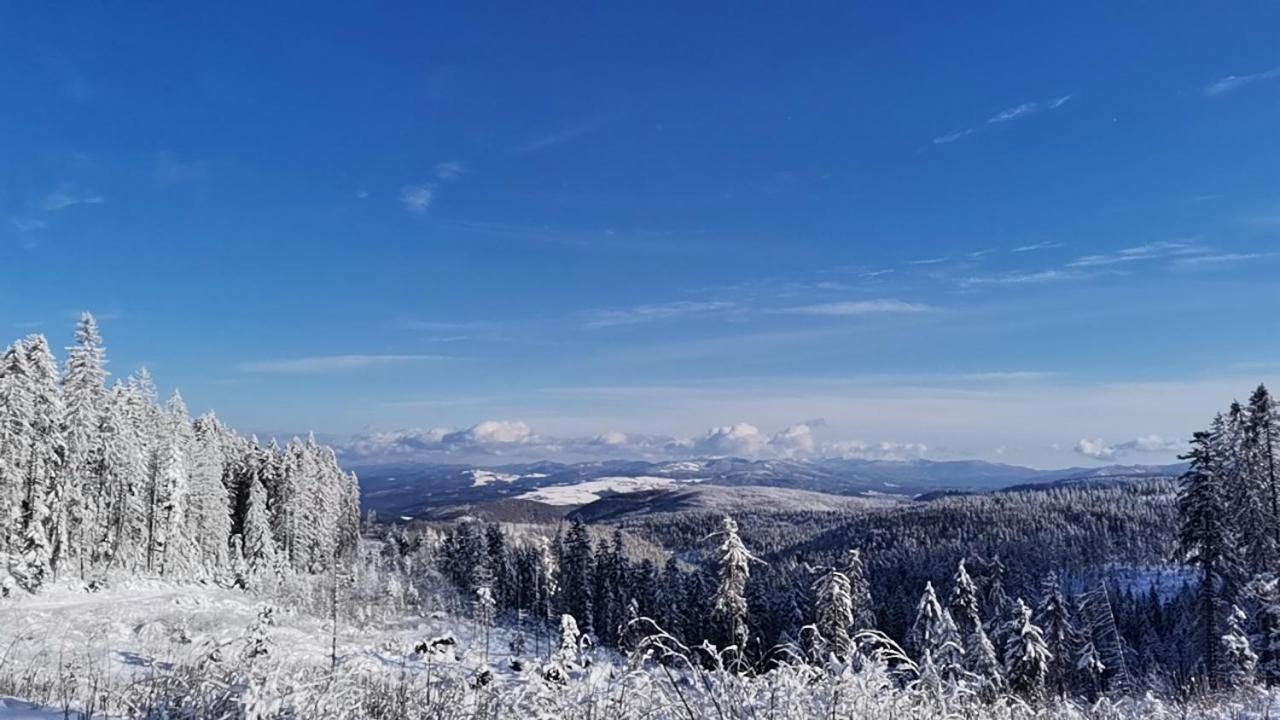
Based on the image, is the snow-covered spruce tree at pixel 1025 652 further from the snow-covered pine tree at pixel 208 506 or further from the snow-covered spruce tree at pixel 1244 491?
the snow-covered pine tree at pixel 208 506

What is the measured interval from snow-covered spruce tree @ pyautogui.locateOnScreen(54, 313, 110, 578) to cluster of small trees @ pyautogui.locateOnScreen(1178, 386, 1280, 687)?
5190 centimetres

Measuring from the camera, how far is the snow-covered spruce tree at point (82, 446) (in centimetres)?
3853

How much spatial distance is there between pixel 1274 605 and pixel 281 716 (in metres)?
26.0

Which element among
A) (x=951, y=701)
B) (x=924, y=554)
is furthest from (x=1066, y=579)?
(x=951, y=701)

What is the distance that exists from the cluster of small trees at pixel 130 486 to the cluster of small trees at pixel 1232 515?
5128 cm

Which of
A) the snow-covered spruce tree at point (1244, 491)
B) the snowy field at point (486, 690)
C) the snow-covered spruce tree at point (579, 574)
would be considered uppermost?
the snowy field at point (486, 690)

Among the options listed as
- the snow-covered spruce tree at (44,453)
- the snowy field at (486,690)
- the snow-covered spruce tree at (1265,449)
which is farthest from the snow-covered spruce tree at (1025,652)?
the snow-covered spruce tree at (44,453)

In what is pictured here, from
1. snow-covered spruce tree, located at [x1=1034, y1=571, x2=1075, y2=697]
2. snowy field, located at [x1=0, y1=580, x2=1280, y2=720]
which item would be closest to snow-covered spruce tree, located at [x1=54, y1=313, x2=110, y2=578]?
snowy field, located at [x1=0, y1=580, x2=1280, y2=720]

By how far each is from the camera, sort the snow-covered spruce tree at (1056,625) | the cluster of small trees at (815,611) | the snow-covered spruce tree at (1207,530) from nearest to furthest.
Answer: the cluster of small trees at (815,611)
the snow-covered spruce tree at (1207,530)
the snow-covered spruce tree at (1056,625)

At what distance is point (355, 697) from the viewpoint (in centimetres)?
443

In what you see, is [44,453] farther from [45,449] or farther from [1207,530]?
[1207,530]

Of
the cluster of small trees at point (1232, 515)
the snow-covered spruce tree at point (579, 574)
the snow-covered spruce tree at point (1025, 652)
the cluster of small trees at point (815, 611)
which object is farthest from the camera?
the snow-covered spruce tree at point (579, 574)

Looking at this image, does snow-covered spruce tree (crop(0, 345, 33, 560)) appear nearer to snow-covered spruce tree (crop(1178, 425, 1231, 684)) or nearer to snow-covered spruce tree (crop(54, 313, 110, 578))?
snow-covered spruce tree (crop(54, 313, 110, 578))

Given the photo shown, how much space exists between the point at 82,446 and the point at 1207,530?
53935 mm
